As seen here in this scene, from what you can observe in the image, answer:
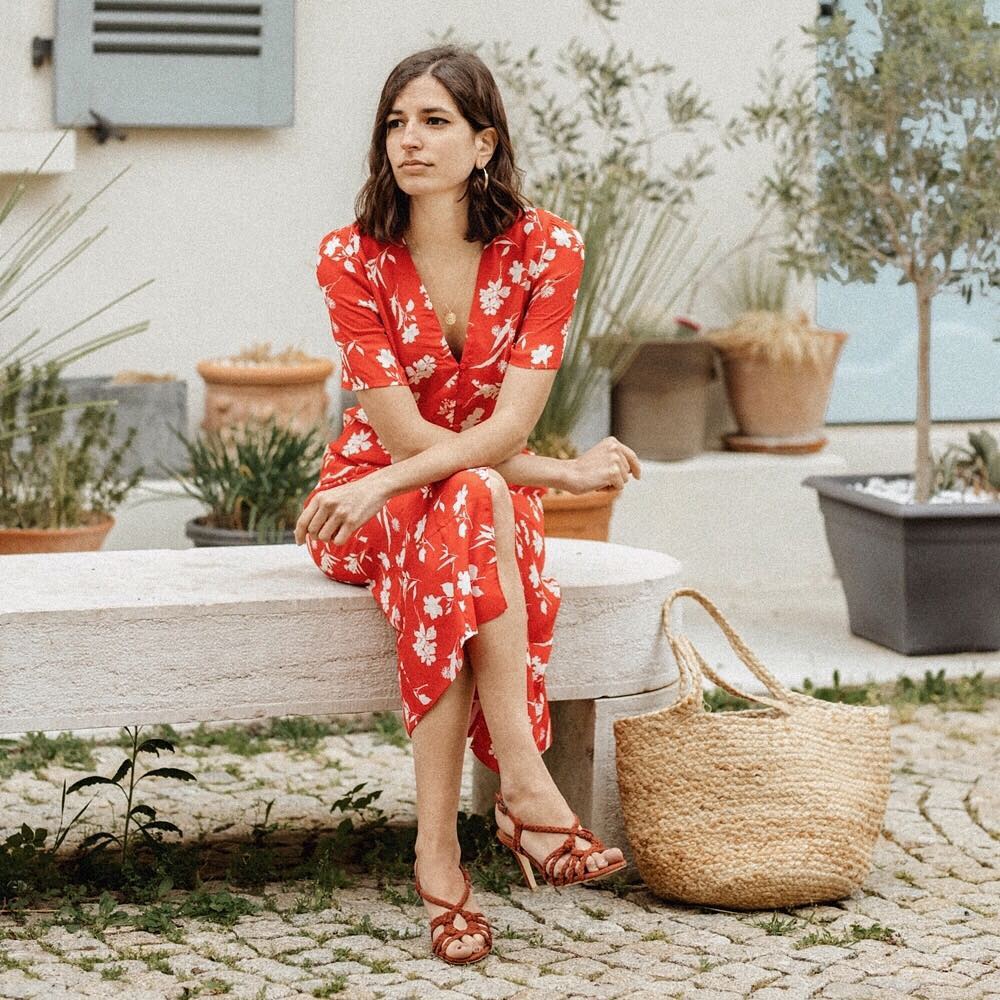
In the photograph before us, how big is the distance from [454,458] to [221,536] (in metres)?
2.02

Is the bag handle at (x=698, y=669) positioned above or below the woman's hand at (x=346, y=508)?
below

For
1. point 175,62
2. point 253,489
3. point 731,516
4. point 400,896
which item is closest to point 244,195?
point 175,62

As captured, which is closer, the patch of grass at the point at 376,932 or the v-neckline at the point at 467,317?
the patch of grass at the point at 376,932

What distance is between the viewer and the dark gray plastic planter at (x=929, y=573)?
509 centimetres

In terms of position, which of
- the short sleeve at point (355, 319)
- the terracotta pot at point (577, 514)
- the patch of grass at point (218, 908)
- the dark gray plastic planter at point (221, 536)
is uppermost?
the short sleeve at point (355, 319)

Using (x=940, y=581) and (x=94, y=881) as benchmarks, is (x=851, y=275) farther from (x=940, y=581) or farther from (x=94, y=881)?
(x=94, y=881)

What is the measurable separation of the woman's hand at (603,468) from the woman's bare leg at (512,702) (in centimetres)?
23

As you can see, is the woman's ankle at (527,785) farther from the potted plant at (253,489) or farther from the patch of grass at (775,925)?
the potted plant at (253,489)

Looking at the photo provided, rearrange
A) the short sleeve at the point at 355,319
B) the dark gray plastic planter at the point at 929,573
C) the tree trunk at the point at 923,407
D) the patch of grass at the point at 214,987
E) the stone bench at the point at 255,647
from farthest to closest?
the tree trunk at the point at 923,407
the dark gray plastic planter at the point at 929,573
the short sleeve at the point at 355,319
the stone bench at the point at 255,647
the patch of grass at the point at 214,987

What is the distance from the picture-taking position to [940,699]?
15.7 ft

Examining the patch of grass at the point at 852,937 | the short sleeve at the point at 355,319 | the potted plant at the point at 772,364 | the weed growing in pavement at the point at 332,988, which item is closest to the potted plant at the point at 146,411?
the potted plant at the point at 772,364

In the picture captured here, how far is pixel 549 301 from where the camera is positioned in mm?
3240

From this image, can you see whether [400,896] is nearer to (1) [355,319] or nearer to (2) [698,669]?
(2) [698,669]

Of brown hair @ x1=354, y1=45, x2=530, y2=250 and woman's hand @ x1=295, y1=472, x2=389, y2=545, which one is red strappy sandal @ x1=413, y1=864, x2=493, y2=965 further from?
brown hair @ x1=354, y1=45, x2=530, y2=250
